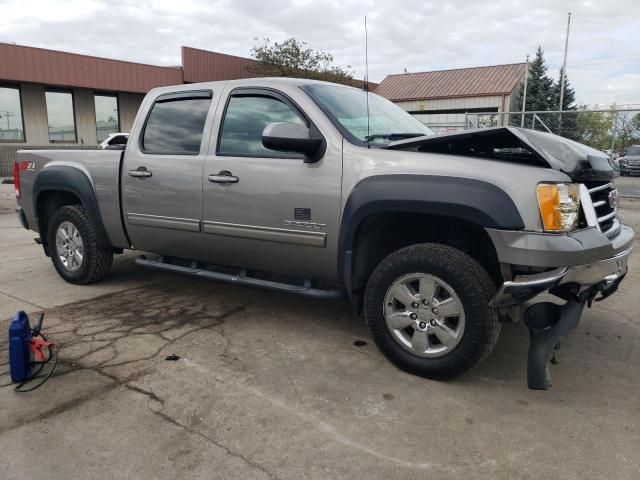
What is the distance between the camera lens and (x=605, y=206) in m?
3.20

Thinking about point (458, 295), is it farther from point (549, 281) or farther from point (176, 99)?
point (176, 99)

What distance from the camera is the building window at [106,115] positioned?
2277 centimetres

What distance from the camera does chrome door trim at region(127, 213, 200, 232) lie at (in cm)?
407

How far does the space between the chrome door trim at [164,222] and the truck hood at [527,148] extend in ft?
5.55

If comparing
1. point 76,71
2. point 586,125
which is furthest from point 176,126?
point 76,71

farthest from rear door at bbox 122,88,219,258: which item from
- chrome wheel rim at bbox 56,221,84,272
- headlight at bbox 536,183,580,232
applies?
headlight at bbox 536,183,580,232

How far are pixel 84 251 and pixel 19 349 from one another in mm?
2030

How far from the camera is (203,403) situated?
9.30 feet

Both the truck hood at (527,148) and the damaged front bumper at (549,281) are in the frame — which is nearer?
the damaged front bumper at (549,281)

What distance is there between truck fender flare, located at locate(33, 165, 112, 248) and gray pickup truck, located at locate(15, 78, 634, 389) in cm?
2

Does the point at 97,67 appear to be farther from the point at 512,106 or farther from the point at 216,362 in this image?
the point at 512,106

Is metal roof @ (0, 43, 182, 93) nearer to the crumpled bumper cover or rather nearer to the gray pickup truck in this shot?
the gray pickup truck

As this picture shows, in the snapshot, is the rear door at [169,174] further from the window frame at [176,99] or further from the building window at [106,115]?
the building window at [106,115]

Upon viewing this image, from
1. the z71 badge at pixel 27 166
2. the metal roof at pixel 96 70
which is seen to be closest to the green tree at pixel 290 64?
the metal roof at pixel 96 70
